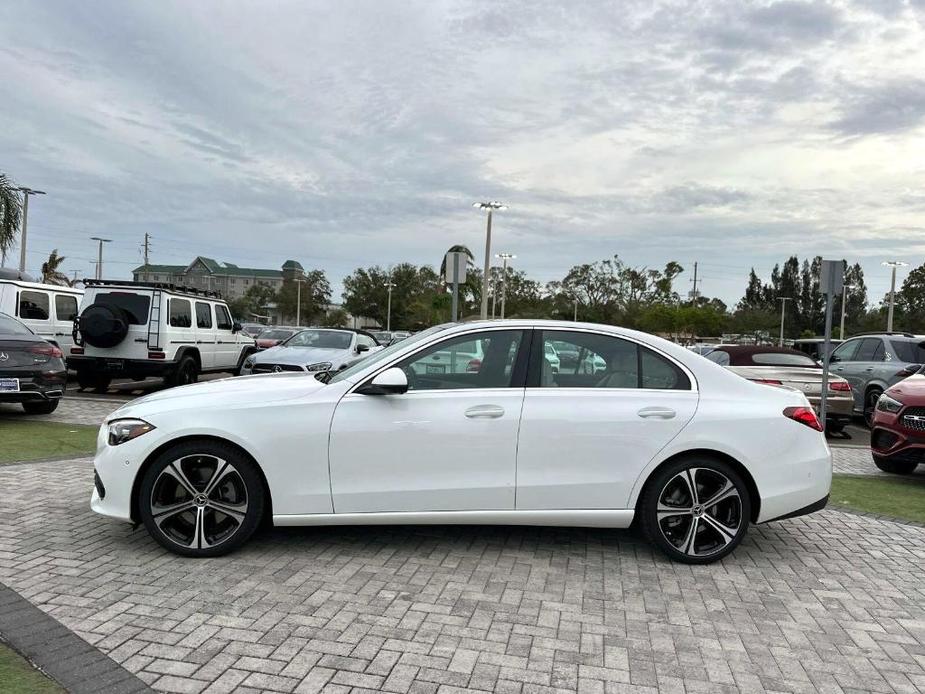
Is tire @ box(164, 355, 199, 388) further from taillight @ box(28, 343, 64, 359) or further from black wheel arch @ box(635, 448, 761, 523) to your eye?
black wheel arch @ box(635, 448, 761, 523)

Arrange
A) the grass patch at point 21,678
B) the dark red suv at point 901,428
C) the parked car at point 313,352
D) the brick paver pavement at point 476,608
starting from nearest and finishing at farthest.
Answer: the grass patch at point 21,678, the brick paver pavement at point 476,608, the dark red suv at point 901,428, the parked car at point 313,352

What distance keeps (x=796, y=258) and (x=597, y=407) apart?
111970 millimetres

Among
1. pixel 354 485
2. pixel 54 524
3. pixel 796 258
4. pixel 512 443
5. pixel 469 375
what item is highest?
pixel 796 258

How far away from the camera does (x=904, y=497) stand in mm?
6801

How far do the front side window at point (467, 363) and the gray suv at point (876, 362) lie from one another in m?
9.93

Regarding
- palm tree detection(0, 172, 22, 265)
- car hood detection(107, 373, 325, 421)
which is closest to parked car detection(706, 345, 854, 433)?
car hood detection(107, 373, 325, 421)

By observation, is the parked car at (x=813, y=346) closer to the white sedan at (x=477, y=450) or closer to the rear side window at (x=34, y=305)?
the white sedan at (x=477, y=450)

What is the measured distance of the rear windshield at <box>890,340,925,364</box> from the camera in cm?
1223

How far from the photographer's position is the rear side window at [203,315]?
13844 mm

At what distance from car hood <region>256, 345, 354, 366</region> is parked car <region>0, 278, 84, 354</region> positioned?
3.91 m

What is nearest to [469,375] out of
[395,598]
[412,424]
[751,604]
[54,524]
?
[412,424]

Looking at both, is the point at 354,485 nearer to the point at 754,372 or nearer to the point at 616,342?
the point at 616,342

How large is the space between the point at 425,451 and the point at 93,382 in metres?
11.6

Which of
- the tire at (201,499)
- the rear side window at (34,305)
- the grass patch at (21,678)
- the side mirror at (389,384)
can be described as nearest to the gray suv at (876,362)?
the side mirror at (389,384)
